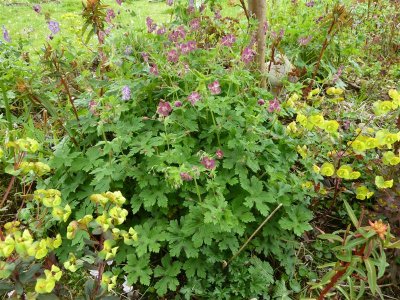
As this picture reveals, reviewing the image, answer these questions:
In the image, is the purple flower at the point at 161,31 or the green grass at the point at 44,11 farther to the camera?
the green grass at the point at 44,11

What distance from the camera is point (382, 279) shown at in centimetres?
203

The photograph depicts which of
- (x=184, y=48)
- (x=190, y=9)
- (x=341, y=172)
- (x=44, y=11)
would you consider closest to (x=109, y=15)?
(x=190, y=9)

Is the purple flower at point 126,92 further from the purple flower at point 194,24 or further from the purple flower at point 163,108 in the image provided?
the purple flower at point 194,24

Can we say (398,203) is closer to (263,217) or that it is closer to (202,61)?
(263,217)

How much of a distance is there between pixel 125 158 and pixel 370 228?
3.70 ft

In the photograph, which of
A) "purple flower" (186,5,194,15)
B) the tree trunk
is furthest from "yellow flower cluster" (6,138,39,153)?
the tree trunk

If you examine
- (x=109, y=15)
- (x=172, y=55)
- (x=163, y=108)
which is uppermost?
(x=109, y=15)

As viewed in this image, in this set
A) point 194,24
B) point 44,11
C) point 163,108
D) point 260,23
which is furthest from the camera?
point 44,11

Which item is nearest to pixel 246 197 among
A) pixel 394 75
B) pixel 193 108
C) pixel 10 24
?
pixel 193 108

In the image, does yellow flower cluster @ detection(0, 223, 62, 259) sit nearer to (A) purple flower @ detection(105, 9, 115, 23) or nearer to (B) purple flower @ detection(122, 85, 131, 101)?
(B) purple flower @ detection(122, 85, 131, 101)

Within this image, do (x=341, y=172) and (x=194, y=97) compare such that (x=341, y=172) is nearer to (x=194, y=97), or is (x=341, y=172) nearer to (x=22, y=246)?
(x=194, y=97)

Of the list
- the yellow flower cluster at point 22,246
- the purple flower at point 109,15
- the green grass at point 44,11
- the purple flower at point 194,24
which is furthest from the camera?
the green grass at point 44,11

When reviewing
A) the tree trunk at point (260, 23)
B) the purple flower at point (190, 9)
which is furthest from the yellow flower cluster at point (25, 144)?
the tree trunk at point (260, 23)

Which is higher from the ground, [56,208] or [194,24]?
[194,24]
